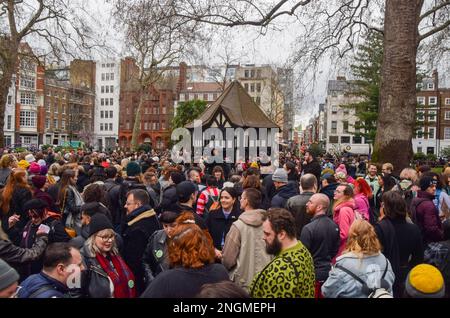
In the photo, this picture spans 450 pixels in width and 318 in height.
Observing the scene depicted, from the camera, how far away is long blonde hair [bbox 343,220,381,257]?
3.78 meters

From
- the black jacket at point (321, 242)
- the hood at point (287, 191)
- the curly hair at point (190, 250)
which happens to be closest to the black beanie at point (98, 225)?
the curly hair at point (190, 250)

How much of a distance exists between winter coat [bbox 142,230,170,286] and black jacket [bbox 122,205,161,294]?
19cm

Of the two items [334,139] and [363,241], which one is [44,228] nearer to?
[363,241]

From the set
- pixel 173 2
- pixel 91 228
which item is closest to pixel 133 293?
pixel 91 228

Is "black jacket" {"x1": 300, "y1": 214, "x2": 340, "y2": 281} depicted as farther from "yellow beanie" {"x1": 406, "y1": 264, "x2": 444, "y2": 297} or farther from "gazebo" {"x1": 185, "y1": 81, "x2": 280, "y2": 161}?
"gazebo" {"x1": 185, "y1": 81, "x2": 280, "y2": 161}

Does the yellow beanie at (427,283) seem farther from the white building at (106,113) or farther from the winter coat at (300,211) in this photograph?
the white building at (106,113)

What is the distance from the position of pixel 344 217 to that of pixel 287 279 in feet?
7.70

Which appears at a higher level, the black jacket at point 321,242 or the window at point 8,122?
the window at point 8,122

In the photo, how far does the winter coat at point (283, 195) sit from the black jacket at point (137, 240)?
238cm

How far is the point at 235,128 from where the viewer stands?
17.3m

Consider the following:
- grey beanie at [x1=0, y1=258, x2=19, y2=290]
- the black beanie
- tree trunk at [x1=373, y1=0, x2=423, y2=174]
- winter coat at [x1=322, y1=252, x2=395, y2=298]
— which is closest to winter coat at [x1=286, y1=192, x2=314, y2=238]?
winter coat at [x1=322, y1=252, x2=395, y2=298]

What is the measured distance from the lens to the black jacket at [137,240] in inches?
188

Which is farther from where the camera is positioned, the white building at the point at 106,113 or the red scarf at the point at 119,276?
the white building at the point at 106,113
